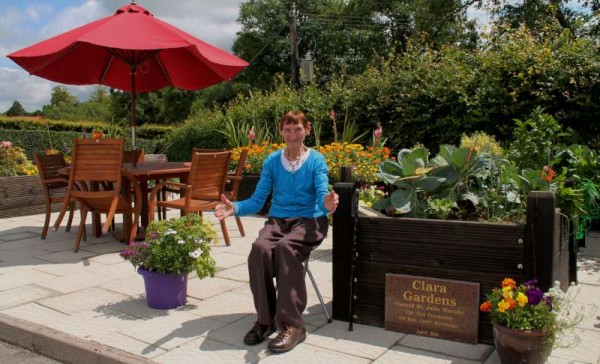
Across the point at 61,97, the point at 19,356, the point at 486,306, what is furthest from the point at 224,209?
the point at 61,97

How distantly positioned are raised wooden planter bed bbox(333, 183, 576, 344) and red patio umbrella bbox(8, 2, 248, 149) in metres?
2.94

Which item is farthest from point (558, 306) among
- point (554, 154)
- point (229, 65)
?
point (229, 65)

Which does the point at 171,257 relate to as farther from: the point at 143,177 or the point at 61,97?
the point at 61,97

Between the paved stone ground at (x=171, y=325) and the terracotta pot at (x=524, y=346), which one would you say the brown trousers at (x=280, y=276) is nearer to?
the paved stone ground at (x=171, y=325)

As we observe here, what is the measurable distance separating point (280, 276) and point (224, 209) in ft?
1.82

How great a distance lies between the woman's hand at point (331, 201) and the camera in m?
3.07

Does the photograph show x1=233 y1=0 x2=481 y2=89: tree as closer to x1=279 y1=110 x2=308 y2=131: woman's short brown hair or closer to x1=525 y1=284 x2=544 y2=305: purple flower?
x1=279 y1=110 x2=308 y2=131: woman's short brown hair

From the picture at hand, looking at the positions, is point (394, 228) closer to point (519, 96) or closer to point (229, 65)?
point (229, 65)

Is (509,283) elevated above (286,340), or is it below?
above

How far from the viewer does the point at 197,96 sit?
36.9 meters

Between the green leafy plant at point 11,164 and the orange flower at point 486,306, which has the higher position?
the green leafy plant at point 11,164

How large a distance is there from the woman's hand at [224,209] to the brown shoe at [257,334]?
68 centimetres

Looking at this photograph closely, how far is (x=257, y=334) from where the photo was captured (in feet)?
10.2

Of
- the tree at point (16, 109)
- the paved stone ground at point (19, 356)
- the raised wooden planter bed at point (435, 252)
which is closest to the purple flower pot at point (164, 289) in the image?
the paved stone ground at point (19, 356)
